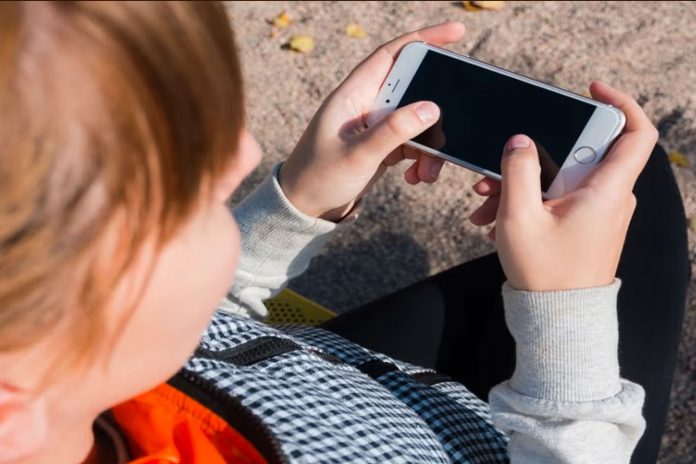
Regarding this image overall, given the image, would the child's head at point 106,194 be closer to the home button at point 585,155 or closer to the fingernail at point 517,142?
the fingernail at point 517,142

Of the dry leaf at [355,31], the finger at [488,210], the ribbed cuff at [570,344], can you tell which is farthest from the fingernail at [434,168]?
the dry leaf at [355,31]

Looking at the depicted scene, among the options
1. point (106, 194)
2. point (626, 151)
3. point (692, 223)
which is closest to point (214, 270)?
point (106, 194)

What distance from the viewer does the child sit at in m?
0.62

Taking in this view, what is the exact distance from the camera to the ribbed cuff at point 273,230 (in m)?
1.37

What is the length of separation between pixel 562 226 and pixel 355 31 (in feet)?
5.17

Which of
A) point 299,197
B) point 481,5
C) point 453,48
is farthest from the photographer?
point 481,5

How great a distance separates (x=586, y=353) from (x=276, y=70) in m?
1.63

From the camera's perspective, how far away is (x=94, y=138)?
617 millimetres

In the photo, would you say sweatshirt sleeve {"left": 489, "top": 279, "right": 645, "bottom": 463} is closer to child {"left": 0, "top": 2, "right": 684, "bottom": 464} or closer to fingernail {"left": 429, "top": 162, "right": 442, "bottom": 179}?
child {"left": 0, "top": 2, "right": 684, "bottom": 464}

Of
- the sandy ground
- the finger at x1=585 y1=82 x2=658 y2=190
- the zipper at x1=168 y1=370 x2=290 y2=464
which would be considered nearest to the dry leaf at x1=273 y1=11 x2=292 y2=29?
the sandy ground

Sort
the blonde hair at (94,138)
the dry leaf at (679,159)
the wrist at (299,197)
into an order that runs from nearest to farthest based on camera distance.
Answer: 1. the blonde hair at (94,138)
2. the wrist at (299,197)
3. the dry leaf at (679,159)

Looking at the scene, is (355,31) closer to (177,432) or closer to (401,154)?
(401,154)

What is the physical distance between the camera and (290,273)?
4.75ft

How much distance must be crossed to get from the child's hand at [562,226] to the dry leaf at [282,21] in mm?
1585
